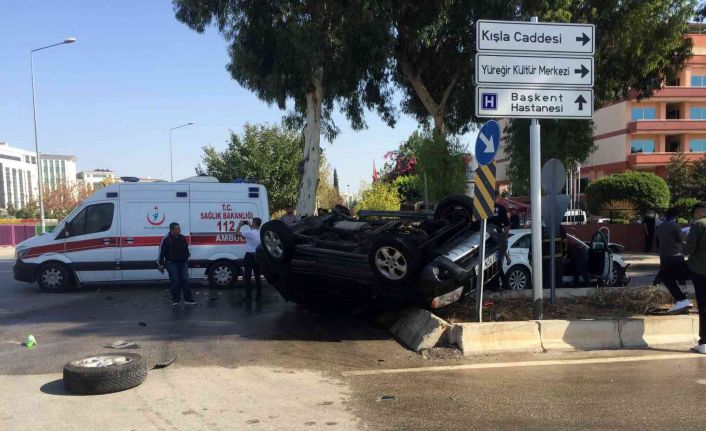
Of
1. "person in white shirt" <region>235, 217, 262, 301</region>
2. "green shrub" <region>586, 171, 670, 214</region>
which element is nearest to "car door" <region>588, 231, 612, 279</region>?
"person in white shirt" <region>235, 217, 262, 301</region>

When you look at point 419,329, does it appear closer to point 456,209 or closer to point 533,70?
point 456,209

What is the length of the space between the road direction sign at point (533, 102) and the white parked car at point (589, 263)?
12.4 ft

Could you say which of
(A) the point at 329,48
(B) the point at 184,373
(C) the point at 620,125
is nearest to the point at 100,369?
(B) the point at 184,373

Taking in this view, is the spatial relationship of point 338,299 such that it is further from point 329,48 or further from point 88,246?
point 329,48

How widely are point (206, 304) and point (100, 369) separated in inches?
205

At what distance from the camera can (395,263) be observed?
6.64 m

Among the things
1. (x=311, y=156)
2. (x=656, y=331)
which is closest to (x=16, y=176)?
(x=311, y=156)

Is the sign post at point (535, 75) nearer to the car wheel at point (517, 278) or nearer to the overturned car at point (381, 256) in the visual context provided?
the overturned car at point (381, 256)

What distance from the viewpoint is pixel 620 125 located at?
161 ft

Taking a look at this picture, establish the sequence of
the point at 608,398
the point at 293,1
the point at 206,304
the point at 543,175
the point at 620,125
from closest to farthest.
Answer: the point at 608,398, the point at 543,175, the point at 206,304, the point at 293,1, the point at 620,125

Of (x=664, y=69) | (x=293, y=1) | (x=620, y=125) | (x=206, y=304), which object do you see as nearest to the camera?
(x=206, y=304)

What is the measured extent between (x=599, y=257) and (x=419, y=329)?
569 centimetres

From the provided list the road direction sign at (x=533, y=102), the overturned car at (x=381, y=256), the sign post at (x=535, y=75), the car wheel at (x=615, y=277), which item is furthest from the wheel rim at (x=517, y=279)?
the road direction sign at (x=533, y=102)

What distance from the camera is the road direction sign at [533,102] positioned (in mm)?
7082
